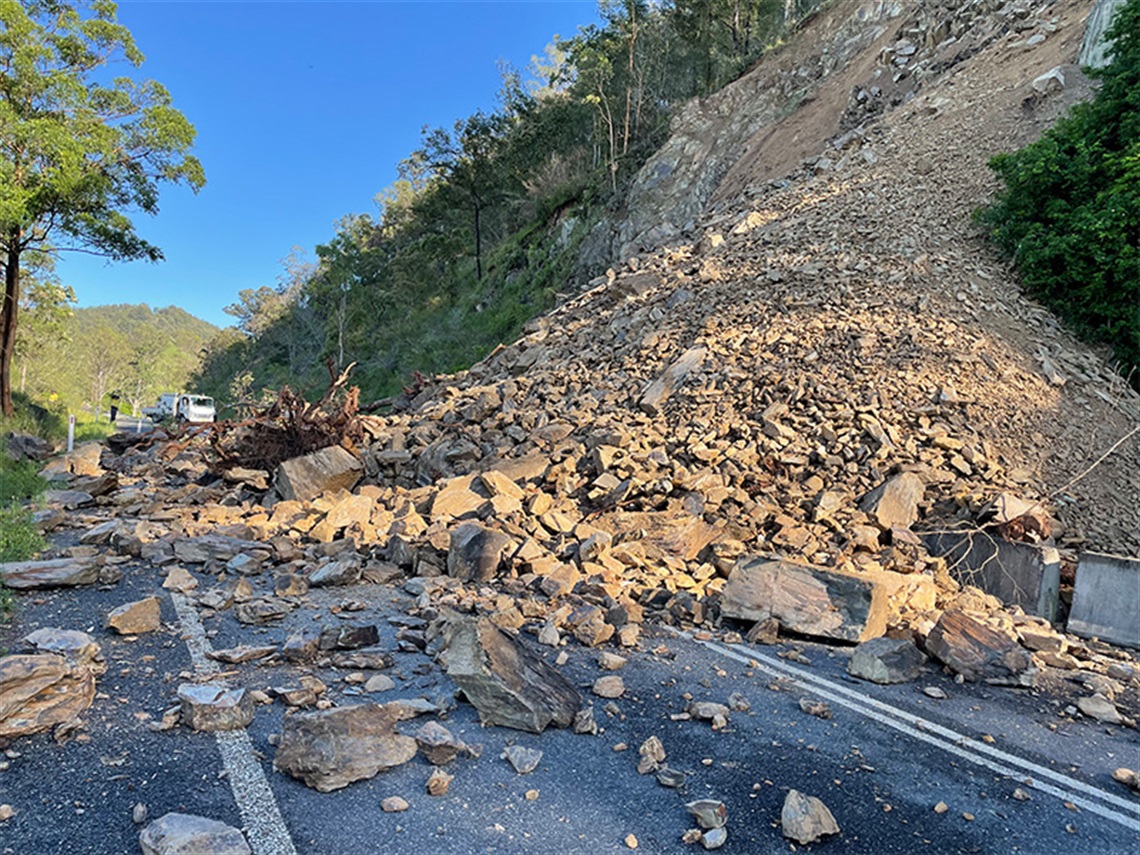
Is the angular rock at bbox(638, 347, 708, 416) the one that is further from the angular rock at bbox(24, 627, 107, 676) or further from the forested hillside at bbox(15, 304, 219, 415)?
the forested hillside at bbox(15, 304, 219, 415)

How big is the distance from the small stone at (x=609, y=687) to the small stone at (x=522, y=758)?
642mm

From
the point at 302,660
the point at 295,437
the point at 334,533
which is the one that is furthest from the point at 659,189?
the point at 302,660

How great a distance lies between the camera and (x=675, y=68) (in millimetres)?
27422

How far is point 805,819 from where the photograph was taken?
218 cm

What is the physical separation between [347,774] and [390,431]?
23.0 feet

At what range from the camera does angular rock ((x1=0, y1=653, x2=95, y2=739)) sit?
2.41 metres

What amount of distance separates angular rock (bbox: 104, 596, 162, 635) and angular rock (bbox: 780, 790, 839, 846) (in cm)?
342

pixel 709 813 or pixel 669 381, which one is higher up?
pixel 669 381

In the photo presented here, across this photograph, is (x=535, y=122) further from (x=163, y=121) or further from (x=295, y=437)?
(x=295, y=437)

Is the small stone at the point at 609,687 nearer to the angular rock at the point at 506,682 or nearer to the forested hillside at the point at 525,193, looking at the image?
the angular rock at the point at 506,682

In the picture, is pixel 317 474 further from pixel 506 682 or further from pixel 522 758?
pixel 522 758

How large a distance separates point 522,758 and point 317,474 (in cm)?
583

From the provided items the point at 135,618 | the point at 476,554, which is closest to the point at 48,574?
the point at 135,618

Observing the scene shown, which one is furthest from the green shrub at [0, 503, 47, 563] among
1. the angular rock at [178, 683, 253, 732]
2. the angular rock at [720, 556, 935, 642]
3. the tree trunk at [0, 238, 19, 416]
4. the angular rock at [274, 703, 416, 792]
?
the tree trunk at [0, 238, 19, 416]
